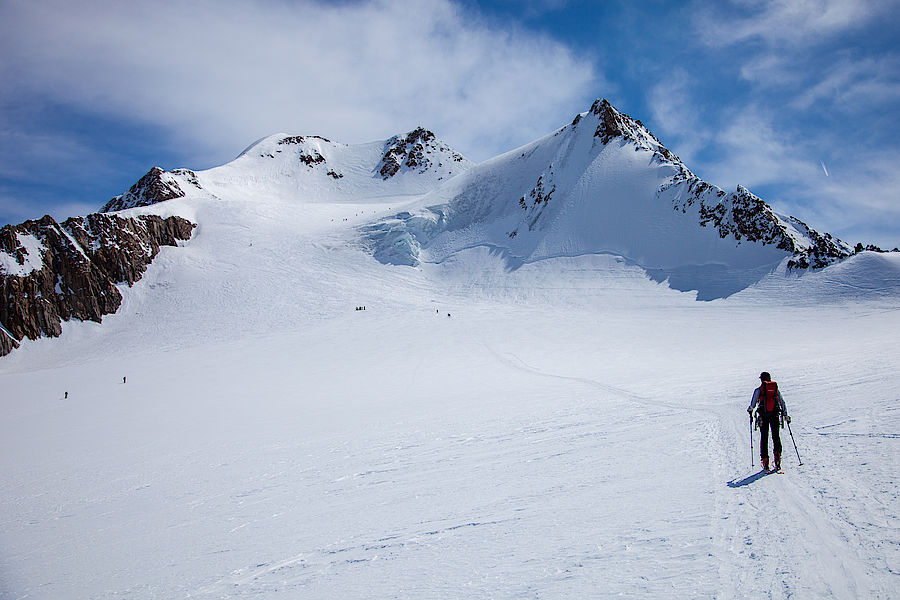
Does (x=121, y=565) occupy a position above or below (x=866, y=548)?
below

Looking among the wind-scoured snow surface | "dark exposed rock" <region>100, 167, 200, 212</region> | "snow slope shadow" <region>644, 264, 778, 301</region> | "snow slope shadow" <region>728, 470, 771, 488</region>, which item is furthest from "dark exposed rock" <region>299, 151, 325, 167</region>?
"snow slope shadow" <region>728, 470, 771, 488</region>

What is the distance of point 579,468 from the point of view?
28.3 ft

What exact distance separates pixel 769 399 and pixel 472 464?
235 inches

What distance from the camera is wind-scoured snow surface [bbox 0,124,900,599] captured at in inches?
217

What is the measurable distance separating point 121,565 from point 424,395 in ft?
42.8

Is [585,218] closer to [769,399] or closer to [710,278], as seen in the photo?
[710,278]

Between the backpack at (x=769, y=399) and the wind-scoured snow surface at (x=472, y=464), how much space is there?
3.19 feet

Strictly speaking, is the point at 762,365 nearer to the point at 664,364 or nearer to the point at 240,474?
the point at 664,364

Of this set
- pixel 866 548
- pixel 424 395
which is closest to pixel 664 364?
pixel 424 395

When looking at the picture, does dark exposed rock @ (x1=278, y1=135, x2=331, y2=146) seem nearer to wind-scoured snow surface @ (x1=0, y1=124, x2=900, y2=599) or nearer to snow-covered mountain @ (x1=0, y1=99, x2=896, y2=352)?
snow-covered mountain @ (x1=0, y1=99, x2=896, y2=352)

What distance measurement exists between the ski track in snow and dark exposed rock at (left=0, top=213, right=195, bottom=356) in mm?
16556

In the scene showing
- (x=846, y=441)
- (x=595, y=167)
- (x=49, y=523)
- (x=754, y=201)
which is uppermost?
(x=595, y=167)

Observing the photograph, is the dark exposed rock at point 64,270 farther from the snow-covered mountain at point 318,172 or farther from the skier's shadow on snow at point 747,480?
the skier's shadow on snow at point 747,480

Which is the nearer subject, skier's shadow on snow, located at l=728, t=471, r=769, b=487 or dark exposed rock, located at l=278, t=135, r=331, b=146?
skier's shadow on snow, located at l=728, t=471, r=769, b=487
